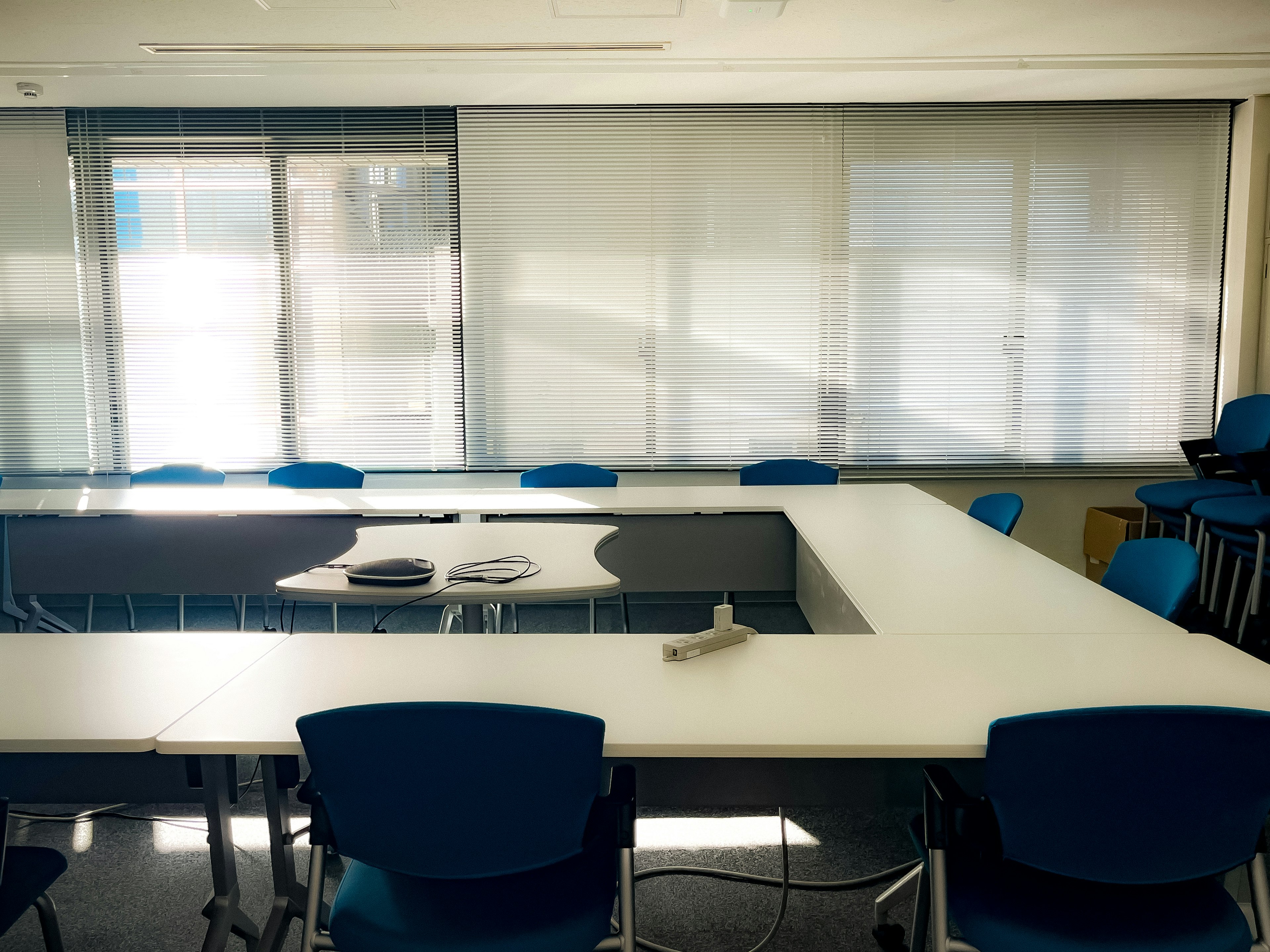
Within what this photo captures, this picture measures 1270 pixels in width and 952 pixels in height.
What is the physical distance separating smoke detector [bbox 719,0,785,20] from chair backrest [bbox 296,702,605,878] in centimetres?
325

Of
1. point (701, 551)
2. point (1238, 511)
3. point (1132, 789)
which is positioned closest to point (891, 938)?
point (1132, 789)

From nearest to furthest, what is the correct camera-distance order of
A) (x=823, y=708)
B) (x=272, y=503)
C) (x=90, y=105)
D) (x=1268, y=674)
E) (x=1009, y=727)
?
1. (x=1009, y=727)
2. (x=823, y=708)
3. (x=1268, y=674)
4. (x=272, y=503)
5. (x=90, y=105)

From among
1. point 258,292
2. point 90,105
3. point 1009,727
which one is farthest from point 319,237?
point 1009,727

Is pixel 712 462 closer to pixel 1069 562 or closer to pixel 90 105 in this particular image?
pixel 1069 562

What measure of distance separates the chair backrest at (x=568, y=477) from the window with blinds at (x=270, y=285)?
1.15 metres

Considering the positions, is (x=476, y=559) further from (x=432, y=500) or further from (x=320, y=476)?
(x=320, y=476)

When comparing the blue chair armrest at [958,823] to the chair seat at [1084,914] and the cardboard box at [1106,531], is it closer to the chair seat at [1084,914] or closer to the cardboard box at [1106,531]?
the chair seat at [1084,914]

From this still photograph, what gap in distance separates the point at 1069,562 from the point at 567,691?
15.5ft

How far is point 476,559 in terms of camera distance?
282cm

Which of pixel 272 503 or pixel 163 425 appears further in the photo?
pixel 163 425

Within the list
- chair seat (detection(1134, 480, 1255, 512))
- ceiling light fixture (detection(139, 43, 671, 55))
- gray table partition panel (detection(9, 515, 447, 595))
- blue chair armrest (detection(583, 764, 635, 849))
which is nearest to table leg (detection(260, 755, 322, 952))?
blue chair armrest (detection(583, 764, 635, 849))

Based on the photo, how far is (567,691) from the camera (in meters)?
1.63

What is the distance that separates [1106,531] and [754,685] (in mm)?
4264

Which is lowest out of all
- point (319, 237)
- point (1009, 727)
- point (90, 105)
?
point (1009, 727)
